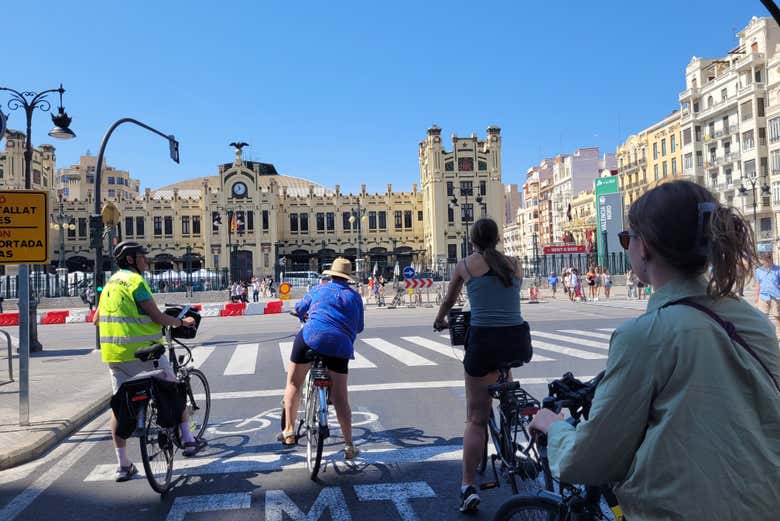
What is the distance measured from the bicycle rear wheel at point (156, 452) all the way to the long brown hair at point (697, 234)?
12.9ft

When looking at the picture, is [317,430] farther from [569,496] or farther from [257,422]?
Answer: [569,496]

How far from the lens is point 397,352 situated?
1265 cm

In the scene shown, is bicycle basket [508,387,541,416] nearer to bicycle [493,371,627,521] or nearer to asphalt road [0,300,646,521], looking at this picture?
asphalt road [0,300,646,521]

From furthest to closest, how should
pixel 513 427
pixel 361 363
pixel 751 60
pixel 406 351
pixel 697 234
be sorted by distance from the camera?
pixel 751 60
pixel 406 351
pixel 361 363
pixel 513 427
pixel 697 234

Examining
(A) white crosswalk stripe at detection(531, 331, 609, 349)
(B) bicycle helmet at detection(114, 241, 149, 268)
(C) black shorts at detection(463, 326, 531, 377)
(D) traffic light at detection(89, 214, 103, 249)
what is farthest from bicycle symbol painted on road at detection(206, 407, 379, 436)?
(D) traffic light at detection(89, 214, 103, 249)

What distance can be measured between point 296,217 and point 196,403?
67.1 metres

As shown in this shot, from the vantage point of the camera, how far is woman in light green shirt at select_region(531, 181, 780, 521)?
1.58 metres

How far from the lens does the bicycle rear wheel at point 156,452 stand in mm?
4504

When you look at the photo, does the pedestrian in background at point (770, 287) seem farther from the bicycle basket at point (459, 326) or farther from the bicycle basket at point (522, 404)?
the bicycle basket at point (522, 404)

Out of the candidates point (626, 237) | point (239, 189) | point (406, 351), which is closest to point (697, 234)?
point (626, 237)

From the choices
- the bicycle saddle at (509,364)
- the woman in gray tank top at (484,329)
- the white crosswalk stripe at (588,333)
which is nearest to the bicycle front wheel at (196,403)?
the woman in gray tank top at (484,329)

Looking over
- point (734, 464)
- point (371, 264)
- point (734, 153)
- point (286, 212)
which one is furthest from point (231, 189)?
point (734, 464)

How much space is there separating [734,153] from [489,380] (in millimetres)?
59829

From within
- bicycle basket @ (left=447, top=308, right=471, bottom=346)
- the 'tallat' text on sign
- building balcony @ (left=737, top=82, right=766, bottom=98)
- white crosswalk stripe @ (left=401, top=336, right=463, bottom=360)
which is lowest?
white crosswalk stripe @ (left=401, top=336, right=463, bottom=360)
